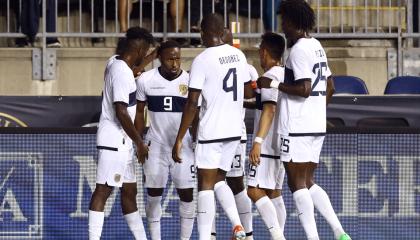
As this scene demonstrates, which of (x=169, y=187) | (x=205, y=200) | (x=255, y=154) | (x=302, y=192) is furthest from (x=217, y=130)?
(x=169, y=187)

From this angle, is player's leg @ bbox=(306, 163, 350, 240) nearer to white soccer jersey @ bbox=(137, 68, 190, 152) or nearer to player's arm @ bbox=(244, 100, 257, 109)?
player's arm @ bbox=(244, 100, 257, 109)

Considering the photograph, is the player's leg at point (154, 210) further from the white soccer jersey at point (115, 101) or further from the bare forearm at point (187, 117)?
the bare forearm at point (187, 117)

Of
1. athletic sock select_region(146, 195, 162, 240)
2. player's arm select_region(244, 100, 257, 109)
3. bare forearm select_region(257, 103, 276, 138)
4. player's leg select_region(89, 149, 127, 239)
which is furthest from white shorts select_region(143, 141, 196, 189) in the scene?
bare forearm select_region(257, 103, 276, 138)

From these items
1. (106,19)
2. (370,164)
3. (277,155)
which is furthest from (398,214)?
(106,19)

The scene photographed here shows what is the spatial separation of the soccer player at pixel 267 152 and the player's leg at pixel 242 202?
33 cm

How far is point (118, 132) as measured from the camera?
13734 mm

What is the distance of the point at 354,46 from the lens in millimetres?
19078

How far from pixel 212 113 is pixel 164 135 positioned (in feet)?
3.20

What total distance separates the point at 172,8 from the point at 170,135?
16.4 feet

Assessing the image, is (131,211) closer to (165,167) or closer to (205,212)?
(165,167)

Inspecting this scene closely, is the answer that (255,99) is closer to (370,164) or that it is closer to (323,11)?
(370,164)

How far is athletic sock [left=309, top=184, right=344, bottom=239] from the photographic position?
13172 millimetres

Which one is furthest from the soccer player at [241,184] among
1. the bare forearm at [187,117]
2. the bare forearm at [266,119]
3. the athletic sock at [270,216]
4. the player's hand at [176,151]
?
the bare forearm at [187,117]

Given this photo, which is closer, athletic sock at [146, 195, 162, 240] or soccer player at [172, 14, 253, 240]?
soccer player at [172, 14, 253, 240]
